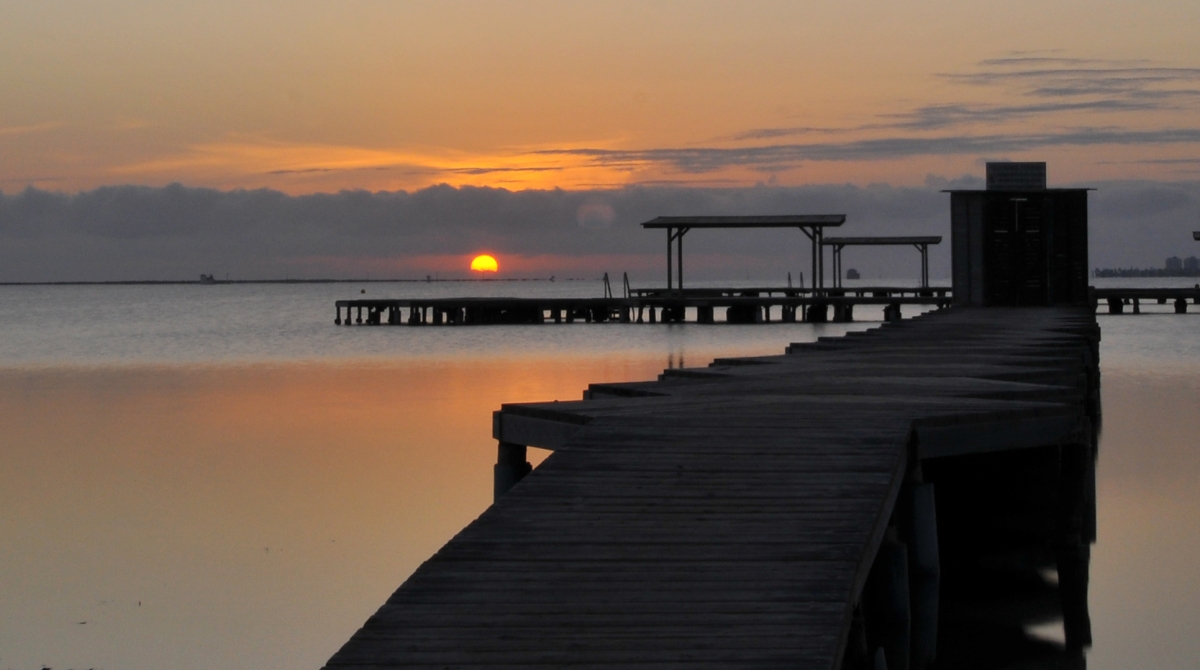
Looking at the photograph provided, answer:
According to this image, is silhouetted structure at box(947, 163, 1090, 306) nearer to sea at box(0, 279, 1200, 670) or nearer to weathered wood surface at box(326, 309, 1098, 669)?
sea at box(0, 279, 1200, 670)

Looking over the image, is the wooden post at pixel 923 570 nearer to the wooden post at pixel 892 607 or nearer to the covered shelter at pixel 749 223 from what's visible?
the wooden post at pixel 892 607

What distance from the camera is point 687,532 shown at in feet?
17.5

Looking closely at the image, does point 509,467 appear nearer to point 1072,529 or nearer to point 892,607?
point 892,607

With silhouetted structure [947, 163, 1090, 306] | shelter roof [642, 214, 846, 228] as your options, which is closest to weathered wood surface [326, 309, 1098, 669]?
silhouetted structure [947, 163, 1090, 306]

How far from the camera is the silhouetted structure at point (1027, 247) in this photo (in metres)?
28.8

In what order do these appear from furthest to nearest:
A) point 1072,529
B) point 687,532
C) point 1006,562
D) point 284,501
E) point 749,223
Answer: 1. point 749,223
2. point 284,501
3. point 1072,529
4. point 1006,562
5. point 687,532

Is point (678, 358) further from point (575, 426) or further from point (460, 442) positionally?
point (575, 426)

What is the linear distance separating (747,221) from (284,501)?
34.2m

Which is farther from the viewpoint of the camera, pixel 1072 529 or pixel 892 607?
pixel 1072 529

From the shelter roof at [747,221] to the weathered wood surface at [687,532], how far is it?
35.0 metres

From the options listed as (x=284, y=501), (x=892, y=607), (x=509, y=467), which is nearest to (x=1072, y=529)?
(x=892, y=607)

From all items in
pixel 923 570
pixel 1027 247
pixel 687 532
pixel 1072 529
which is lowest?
pixel 1072 529

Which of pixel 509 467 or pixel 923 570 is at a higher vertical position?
pixel 509 467

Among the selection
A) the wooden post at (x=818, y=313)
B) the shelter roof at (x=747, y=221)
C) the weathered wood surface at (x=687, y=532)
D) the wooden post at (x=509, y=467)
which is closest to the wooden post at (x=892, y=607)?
the weathered wood surface at (x=687, y=532)
